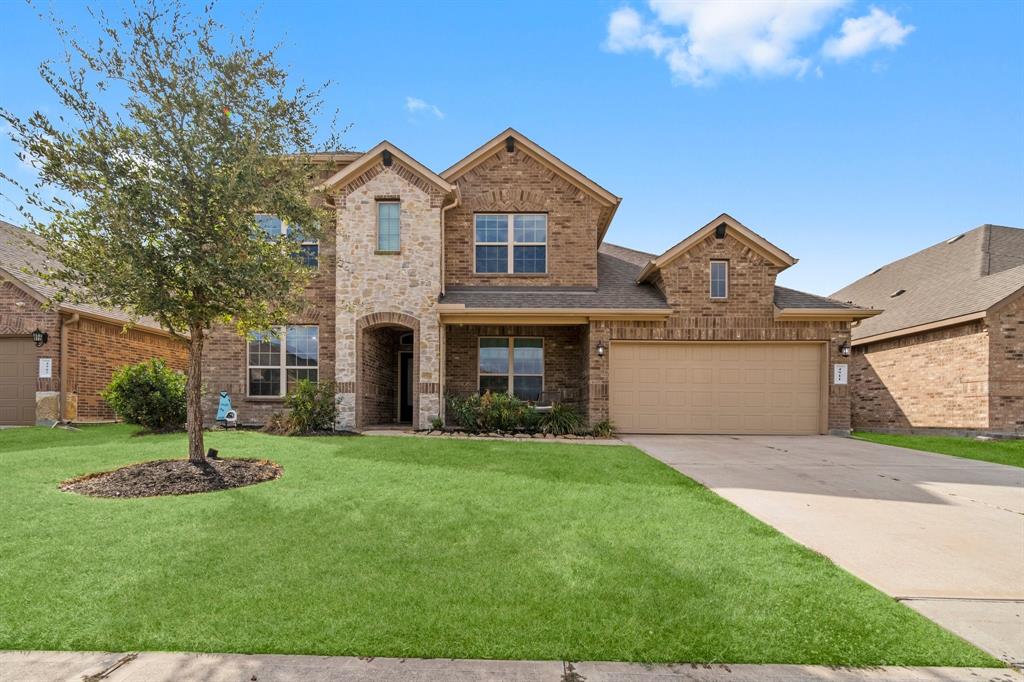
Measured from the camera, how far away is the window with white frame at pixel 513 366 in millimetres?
14203

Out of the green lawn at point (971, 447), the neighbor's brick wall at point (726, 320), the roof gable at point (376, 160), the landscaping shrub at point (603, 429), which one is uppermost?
the roof gable at point (376, 160)

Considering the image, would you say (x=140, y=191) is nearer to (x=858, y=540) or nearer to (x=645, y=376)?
(x=858, y=540)

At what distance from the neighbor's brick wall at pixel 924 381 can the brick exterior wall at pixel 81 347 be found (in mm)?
22490

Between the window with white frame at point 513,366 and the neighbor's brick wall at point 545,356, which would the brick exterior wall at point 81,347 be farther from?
the window with white frame at point 513,366

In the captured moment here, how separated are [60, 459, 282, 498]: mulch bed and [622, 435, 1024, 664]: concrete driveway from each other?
630 cm

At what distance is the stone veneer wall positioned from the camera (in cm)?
1282

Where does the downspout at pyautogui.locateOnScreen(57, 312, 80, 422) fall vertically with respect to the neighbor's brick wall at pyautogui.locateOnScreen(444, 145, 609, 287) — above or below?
below

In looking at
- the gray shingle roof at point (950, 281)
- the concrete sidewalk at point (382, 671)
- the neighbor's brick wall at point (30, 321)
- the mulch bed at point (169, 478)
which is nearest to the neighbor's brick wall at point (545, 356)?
the mulch bed at point (169, 478)

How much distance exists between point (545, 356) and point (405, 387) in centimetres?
467

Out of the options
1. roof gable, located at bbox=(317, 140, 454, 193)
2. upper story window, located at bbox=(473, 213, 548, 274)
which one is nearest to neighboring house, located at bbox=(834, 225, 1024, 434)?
upper story window, located at bbox=(473, 213, 548, 274)

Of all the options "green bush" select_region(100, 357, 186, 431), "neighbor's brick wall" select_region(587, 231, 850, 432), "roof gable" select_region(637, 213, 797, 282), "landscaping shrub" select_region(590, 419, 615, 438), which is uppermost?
"roof gable" select_region(637, 213, 797, 282)

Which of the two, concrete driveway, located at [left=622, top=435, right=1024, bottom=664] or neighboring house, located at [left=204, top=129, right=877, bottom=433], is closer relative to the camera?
concrete driveway, located at [left=622, top=435, right=1024, bottom=664]

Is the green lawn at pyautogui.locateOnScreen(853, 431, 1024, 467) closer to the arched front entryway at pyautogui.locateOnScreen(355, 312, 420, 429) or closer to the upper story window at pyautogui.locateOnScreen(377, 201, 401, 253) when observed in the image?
the arched front entryway at pyautogui.locateOnScreen(355, 312, 420, 429)

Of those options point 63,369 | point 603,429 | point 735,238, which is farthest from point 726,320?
point 63,369
